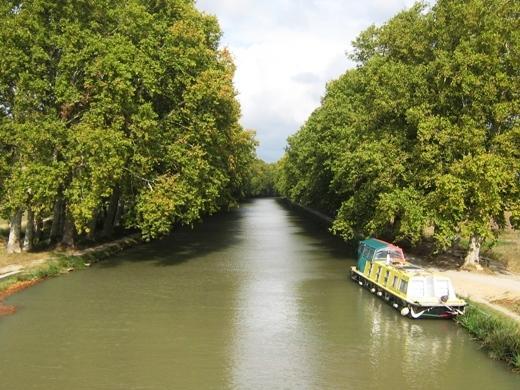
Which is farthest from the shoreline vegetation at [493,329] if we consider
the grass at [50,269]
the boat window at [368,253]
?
the grass at [50,269]

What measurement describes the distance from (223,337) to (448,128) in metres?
19.8

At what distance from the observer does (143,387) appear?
60.8ft

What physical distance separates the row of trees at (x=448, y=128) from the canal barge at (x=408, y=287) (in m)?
2.83

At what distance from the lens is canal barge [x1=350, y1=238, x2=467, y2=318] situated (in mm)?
26484

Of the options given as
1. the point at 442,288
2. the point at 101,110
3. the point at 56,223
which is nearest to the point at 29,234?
the point at 56,223

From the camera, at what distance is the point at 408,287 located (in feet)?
89.9

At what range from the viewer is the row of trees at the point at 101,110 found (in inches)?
1400

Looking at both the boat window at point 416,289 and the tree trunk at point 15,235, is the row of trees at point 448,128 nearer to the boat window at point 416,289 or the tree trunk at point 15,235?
the boat window at point 416,289

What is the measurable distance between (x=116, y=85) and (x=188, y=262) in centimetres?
1488

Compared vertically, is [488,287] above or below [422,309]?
above

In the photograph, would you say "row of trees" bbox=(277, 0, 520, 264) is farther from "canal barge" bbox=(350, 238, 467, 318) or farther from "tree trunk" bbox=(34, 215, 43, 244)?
"tree trunk" bbox=(34, 215, 43, 244)

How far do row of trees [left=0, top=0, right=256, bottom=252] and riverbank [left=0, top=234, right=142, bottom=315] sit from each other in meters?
2.19

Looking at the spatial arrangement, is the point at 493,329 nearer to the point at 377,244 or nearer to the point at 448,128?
the point at 377,244

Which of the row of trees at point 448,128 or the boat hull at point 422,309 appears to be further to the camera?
the row of trees at point 448,128
